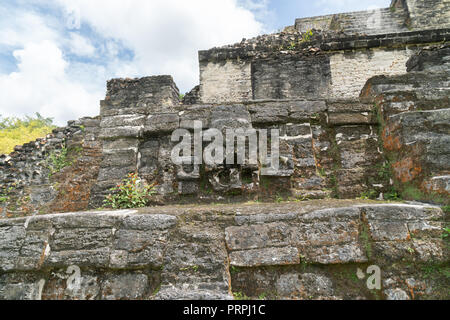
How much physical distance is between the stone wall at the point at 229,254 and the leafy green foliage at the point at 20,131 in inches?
501

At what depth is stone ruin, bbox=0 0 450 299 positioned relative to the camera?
1.82 metres

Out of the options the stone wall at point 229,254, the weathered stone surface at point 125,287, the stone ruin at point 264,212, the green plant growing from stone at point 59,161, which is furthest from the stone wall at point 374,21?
the weathered stone surface at point 125,287

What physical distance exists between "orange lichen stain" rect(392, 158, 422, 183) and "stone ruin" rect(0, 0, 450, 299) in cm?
1

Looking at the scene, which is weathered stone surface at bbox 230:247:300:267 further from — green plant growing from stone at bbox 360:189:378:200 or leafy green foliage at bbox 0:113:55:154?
leafy green foliage at bbox 0:113:55:154

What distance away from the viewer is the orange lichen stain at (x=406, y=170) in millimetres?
2249

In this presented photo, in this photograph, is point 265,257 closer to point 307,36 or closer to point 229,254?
point 229,254

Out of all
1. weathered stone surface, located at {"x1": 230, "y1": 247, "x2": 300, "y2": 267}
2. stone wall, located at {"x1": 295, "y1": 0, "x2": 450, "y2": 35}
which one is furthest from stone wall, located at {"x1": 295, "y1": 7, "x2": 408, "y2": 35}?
weathered stone surface, located at {"x1": 230, "y1": 247, "x2": 300, "y2": 267}

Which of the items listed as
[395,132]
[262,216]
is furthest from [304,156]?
[262,216]

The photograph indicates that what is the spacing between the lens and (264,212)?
79.9 inches

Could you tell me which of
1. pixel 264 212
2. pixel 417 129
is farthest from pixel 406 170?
pixel 264 212

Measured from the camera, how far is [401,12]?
42.0 feet

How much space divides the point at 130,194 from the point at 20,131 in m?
18.8
